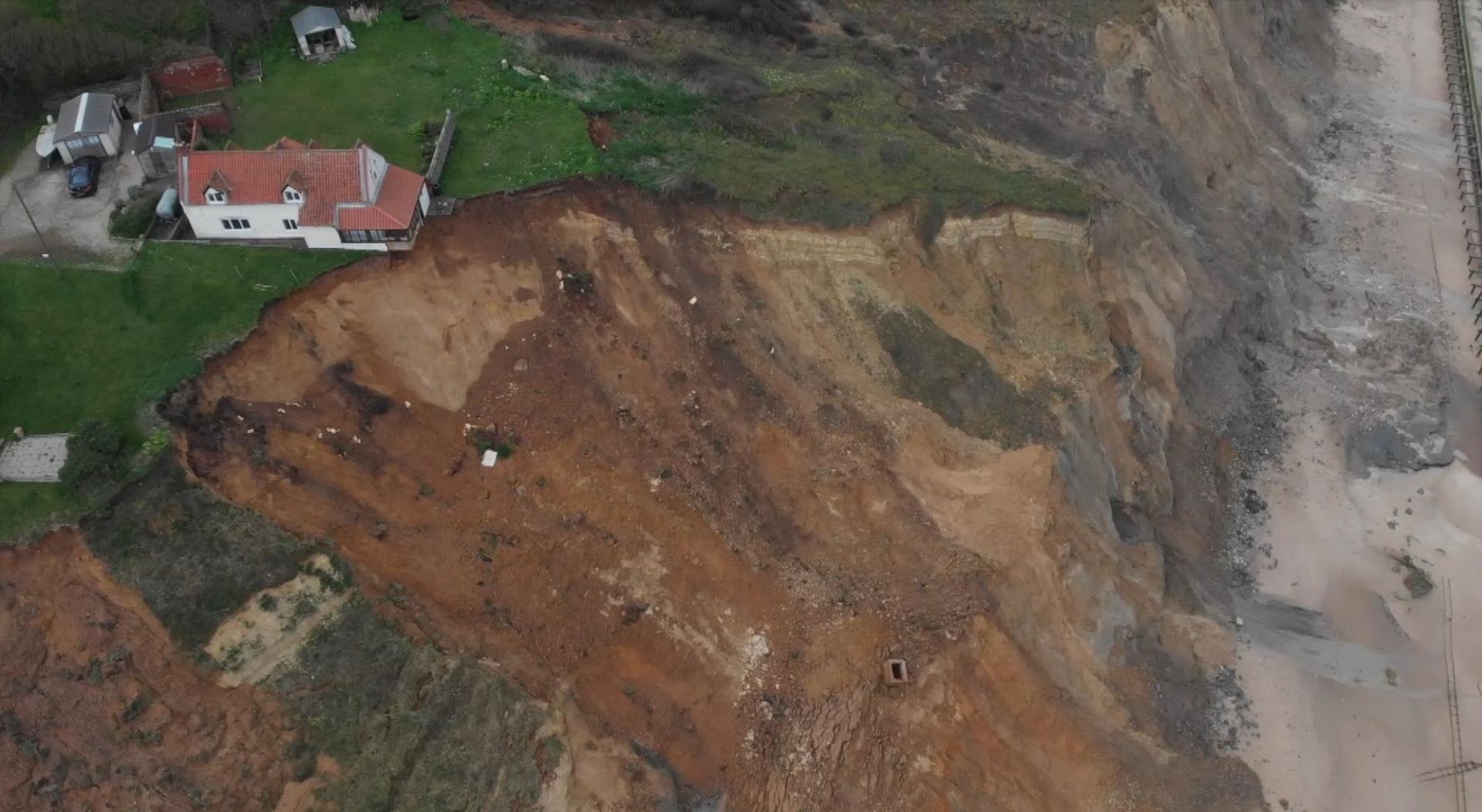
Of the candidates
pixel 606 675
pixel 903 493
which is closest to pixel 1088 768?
pixel 903 493

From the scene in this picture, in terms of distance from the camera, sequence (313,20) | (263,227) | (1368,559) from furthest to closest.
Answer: (1368,559) → (313,20) → (263,227)

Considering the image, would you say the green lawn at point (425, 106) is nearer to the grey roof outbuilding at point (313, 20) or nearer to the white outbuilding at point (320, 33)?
the white outbuilding at point (320, 33)

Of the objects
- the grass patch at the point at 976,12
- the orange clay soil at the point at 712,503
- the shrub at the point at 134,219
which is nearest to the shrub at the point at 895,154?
the orange clay soil at the point at 712,503

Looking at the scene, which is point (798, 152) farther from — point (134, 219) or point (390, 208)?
point (134, 219)

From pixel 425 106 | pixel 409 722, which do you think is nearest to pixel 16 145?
pixel 425 106

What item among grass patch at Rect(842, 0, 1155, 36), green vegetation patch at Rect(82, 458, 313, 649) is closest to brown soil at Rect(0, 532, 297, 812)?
green vegetation patch at Rect(82, 458, 313, 649)

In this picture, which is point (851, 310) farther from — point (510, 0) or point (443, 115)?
point (510, 0)
